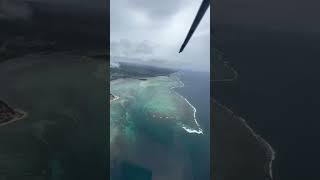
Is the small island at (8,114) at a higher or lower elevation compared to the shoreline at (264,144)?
higher

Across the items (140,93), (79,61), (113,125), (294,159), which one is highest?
(79,61)

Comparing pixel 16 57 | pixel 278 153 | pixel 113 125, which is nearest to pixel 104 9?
pixel 16 57

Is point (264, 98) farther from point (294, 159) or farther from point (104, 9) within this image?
point (104, 9)

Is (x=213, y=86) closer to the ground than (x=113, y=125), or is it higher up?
higher up

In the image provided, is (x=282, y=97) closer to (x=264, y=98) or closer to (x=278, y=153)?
(x=264, y=98)

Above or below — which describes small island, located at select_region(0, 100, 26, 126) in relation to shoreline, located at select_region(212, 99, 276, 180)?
above

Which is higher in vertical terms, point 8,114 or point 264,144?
point 8,114

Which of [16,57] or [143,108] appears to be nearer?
[16,57]
